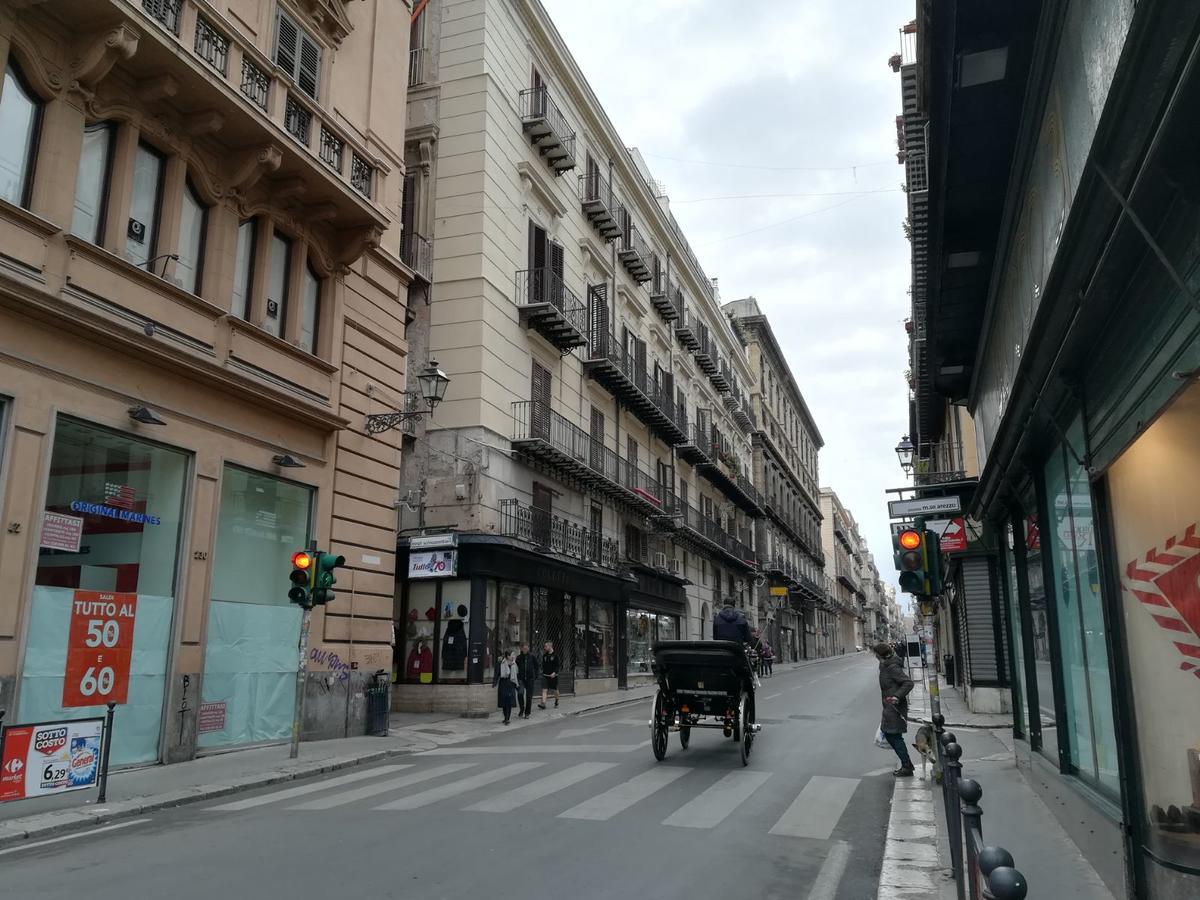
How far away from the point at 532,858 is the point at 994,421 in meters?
6.82

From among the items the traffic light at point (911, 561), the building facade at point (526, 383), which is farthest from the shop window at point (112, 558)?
the traffic light at point (911, 561)

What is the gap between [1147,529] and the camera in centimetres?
550

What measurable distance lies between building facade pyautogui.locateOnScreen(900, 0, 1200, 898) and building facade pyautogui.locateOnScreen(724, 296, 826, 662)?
47.7 metres

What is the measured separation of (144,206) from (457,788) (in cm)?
938

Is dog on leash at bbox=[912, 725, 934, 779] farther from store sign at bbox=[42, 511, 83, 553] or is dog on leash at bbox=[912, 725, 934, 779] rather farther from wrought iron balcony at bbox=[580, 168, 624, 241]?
wrought iron balcony at bbox=[580, 168, 624, 241]

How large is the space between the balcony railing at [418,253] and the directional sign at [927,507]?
1557cm

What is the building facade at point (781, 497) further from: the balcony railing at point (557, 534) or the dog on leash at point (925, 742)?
the dog on leash at point (925, 742)

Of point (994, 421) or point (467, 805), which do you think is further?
point (994, 421)

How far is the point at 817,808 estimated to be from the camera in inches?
365

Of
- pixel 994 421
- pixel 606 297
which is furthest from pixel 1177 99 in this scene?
pixel 606 297

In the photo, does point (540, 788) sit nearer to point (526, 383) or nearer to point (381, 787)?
point (381, 787)

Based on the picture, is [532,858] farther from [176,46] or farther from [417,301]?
[417,301]

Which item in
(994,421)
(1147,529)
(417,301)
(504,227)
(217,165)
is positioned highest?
(504,227)

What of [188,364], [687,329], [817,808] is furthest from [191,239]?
[687,329]
